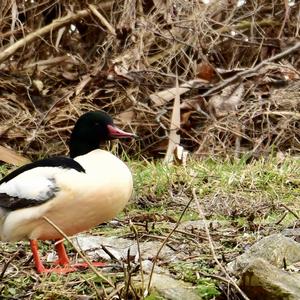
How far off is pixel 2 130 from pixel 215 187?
2816 millimetres

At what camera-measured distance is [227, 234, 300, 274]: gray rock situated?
3.95 m

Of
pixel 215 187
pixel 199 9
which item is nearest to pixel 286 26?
pixel 199 9

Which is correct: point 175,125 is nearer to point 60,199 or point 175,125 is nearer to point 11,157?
point 11,157

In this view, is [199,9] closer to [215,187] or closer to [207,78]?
[207,78]

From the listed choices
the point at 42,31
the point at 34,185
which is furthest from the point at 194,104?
the point at 34,185

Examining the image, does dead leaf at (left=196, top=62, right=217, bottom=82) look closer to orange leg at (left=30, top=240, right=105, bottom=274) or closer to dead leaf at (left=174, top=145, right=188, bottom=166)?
dead leaf at (left=174, top=145, right=188, bottom=166)

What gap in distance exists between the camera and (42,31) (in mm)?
9484

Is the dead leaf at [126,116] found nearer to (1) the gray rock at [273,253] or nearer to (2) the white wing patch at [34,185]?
(2) the white wing patch at [34,185]

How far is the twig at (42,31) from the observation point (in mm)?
9229

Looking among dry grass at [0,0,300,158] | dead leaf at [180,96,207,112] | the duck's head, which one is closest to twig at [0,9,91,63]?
dry grass at [0,0,300,158]

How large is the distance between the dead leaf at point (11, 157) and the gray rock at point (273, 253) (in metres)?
4.07

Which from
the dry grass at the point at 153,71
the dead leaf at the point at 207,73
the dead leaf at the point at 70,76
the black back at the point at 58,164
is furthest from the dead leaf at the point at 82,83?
the black back at the point at 58,164

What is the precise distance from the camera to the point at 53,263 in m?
4.38

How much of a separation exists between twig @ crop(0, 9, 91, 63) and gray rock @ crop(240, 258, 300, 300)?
6.04 metres
